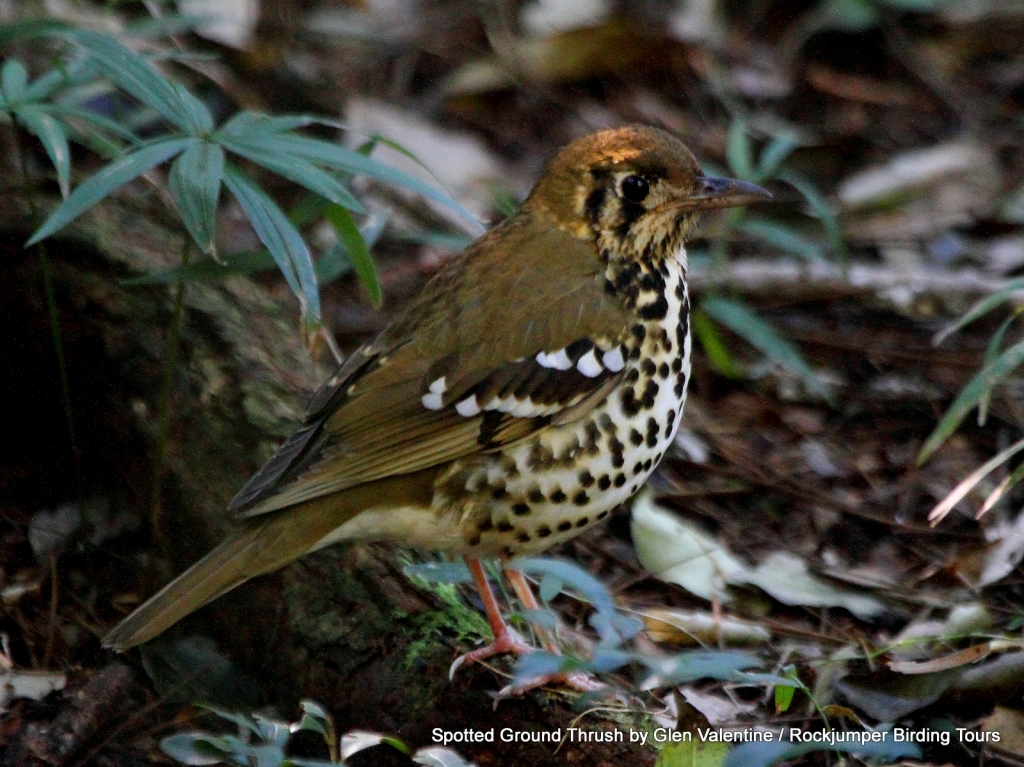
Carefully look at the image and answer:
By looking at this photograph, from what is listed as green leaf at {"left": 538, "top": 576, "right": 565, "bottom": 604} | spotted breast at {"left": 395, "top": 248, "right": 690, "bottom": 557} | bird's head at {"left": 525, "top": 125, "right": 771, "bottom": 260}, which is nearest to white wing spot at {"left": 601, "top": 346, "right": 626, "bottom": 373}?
spotted breast at {"left": 395, "top": 248, "right": 690, "bottom": 557}

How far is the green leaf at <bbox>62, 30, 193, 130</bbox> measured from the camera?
3.31 m

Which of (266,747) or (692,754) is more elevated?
(266,747)

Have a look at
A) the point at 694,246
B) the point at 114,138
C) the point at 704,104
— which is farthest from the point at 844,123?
the point at 114,138

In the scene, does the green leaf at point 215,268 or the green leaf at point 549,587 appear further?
the green leaf at point 215,268

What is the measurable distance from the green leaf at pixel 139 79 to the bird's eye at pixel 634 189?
1114mm

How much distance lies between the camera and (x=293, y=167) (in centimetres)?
328

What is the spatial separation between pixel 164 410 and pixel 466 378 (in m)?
0.82

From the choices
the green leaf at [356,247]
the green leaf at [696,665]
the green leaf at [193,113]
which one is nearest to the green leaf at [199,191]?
the green leaf at [193,113]

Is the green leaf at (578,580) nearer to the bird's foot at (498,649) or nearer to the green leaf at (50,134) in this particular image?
the bird's foot at (498,649)

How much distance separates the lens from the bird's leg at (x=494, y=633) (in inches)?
126

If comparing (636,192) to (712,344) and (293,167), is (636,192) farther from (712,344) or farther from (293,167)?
(712,344)

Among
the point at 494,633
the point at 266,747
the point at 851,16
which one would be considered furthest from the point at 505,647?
the point at 851,16

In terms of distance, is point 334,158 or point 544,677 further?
point 334,158

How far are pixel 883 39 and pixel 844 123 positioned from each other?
3.08ft
